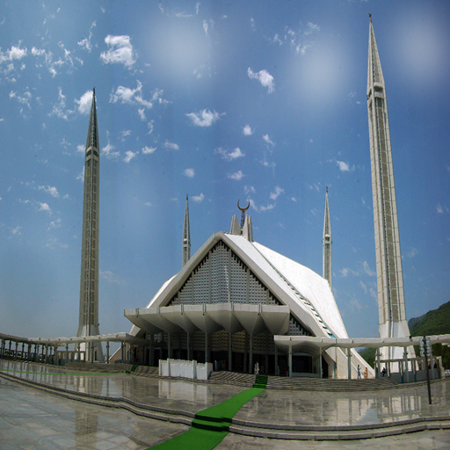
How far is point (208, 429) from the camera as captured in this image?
10508 millimetres

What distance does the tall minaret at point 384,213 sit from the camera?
28598mm

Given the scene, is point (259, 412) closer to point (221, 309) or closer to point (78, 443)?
point (78, 443)

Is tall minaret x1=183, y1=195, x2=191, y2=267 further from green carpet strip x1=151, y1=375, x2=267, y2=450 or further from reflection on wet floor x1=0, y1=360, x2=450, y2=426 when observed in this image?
green carpet strip x1=151, y1=375, x2=267, y2=450

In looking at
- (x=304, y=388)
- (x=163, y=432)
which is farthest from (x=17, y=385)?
(x=304, y=388)

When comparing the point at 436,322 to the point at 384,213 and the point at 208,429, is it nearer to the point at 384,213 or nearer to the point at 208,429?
the point at 384,213

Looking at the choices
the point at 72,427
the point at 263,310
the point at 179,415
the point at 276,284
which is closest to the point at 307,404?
the point at 179,415

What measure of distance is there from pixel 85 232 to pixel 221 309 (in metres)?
22.7

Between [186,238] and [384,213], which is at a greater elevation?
[186,238]

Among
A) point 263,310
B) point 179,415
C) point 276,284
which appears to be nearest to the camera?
point 179,415

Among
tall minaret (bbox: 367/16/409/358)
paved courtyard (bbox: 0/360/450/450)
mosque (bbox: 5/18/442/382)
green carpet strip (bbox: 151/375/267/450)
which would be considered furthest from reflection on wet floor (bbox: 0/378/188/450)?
tall minaret (bbox: 367/16/409/358)

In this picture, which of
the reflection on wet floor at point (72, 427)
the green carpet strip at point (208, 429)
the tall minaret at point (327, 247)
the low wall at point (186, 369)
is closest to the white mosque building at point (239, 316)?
the low wall at point (186, 369)

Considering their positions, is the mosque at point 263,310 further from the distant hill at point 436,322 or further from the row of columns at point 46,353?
the distant hill at point 436,322

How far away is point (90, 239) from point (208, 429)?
33.8 metres

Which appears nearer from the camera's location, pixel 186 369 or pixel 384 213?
pixel 186 369
